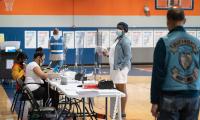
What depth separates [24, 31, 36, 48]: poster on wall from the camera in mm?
20766

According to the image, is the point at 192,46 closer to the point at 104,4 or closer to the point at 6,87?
the point at 6,87

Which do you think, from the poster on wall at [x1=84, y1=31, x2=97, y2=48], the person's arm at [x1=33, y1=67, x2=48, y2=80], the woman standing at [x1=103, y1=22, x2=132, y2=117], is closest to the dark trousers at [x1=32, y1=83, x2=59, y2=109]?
the person's arm at [x1=33, y1=67, x2=48, y2=80]

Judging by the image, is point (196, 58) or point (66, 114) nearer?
point (196, 58)

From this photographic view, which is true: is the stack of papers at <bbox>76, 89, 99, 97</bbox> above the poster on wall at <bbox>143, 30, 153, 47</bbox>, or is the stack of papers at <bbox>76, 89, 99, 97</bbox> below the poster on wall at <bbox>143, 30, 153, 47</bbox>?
below

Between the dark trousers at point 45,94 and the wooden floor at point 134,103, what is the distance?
93 cm

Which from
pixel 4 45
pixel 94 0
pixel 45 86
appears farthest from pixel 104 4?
pixel 45 86

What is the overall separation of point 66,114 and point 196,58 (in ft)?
13.7

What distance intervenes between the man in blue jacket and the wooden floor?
14.9 feet

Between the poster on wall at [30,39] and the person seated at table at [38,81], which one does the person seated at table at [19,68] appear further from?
the poster on wall at [30,39]

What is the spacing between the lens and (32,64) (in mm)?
8234

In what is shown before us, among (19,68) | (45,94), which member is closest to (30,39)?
(19,68)

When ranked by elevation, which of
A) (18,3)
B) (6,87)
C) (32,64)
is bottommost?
(6,87)

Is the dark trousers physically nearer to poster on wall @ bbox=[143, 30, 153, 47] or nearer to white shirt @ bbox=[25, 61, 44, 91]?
white shirt @ bbox=[25, 61, 44, 91]

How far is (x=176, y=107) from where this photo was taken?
13.5 ft
